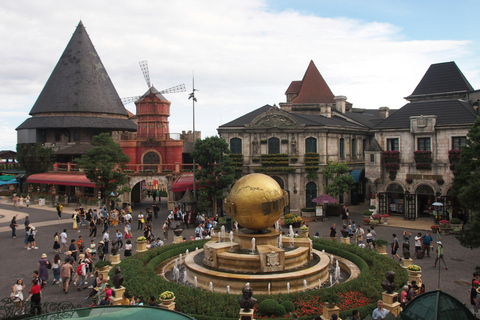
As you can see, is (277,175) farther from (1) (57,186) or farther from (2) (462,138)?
(1) (57,186)

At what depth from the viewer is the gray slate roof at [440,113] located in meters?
34.0

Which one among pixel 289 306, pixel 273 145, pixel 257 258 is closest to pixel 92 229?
pixel 257 258

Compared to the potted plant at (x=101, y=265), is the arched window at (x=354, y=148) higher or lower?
higher

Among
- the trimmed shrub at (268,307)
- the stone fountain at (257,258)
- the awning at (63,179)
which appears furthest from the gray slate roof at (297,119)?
the trimmed shrub at (268,307)

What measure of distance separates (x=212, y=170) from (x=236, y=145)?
17.9 ft

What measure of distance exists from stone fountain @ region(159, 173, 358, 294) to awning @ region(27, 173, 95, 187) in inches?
1164

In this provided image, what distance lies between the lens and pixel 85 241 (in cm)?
2820

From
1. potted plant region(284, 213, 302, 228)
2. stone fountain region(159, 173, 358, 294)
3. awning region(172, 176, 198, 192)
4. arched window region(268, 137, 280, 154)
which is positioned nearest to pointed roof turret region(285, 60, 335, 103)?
arched window region(268, 137, 280, 154)

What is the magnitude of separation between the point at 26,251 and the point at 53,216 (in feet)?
50.5

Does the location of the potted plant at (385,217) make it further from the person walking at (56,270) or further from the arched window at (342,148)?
the person walking at (56,270)

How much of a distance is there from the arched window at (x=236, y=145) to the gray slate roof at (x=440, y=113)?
13.7 m

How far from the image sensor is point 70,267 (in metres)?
17.8

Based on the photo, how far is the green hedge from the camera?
12.9m

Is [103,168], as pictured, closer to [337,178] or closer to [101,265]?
[101,265]
